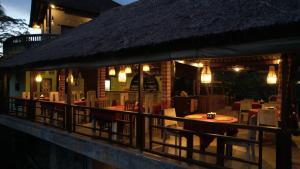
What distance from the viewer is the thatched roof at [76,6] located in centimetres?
1867

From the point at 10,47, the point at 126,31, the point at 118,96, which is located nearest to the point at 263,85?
the point at 118,96

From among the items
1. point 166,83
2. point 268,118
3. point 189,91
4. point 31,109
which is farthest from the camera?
point 189,91

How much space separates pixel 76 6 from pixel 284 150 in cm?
1809

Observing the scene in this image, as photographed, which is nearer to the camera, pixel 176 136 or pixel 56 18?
pixel 176 136

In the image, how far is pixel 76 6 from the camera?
19359mm

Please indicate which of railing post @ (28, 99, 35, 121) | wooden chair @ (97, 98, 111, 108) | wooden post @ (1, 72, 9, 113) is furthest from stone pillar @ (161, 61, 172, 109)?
wooden post @ (1, 72, 9, 113)

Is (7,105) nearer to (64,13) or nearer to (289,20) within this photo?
(64,13)

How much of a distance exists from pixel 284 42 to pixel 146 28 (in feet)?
10.7

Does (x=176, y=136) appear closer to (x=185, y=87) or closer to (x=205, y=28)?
(x=205, y=28)

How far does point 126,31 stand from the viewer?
7004 millimetres

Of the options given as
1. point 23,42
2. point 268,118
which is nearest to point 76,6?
point 23,42

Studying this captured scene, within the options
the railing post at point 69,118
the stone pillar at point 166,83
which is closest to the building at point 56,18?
the railing post at point 69,118

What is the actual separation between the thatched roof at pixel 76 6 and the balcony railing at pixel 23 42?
8.76ft

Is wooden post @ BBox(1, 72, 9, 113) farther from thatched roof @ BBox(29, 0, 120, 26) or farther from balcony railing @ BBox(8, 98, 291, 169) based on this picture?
thatched roof @ BBox(29, 0, 120, 26)
